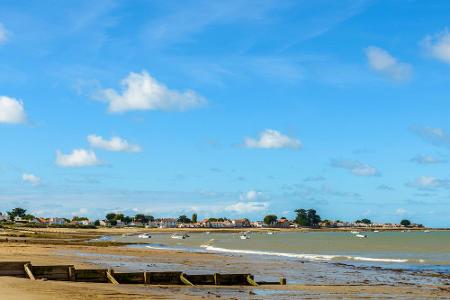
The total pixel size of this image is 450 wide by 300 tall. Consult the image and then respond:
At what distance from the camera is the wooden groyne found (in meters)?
30.0

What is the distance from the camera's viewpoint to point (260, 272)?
45438 millimetres

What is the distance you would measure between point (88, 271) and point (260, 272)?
17.7 metres

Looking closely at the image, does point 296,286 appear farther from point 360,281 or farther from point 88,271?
point 88,271

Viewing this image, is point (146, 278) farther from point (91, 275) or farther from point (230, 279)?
point (230, 279)

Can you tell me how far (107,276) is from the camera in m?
31.3

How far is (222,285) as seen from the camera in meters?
33.4

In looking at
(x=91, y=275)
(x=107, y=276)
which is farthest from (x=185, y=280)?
(x=91, y=275)

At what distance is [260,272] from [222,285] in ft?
40.9

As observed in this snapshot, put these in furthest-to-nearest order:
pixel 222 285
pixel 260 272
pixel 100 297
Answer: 1. pixel 260 272
2. pixel 222 285
3. pixel 100 297

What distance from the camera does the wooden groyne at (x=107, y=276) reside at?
29984 mm

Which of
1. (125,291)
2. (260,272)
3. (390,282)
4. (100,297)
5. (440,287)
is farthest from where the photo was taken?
(260,272)

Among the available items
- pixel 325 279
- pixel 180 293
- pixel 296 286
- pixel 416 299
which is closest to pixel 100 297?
pixel 180 293

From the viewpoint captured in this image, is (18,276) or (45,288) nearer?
(45,288)

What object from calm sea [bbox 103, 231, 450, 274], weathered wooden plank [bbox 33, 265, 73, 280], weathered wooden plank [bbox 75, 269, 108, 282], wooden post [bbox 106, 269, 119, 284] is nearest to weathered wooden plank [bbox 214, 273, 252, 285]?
wooden post [bbox 106, 269, 119, 284]
